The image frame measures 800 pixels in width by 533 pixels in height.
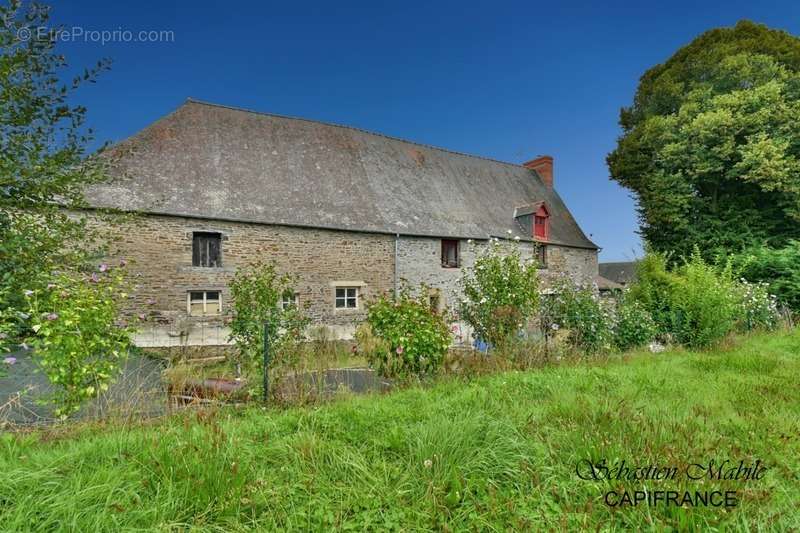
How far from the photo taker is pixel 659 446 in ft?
9.82

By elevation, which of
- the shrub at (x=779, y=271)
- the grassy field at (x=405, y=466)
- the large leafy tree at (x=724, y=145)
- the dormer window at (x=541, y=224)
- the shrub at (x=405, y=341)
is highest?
the large leafy tree at (x=724, y=145)

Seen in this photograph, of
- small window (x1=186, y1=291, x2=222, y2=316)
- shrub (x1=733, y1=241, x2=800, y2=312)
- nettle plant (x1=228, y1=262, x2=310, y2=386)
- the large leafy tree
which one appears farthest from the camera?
the large leafy tree

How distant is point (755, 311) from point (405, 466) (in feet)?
44.4

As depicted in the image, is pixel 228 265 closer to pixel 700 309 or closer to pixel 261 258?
pixel 261 258

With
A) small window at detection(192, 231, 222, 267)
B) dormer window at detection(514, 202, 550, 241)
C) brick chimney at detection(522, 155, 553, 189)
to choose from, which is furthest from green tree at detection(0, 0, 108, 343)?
brick chimney at detection(522, 155, 553, 189)

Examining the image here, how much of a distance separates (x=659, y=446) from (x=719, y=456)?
0.39 meters

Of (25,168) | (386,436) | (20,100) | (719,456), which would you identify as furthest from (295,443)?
(20,100)

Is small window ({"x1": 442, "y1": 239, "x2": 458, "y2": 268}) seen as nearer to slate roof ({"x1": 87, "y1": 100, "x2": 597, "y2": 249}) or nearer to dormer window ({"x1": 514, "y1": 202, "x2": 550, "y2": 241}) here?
slate roof ({"x1": 87, "y1": 100, "x2": 597, "y2": 249})

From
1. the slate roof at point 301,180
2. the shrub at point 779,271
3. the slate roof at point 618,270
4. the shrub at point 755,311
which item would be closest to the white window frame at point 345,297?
the slate roof at point 301,180

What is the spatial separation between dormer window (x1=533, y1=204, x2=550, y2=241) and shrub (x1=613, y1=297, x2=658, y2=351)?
10655 millimetres

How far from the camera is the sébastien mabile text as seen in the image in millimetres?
2344

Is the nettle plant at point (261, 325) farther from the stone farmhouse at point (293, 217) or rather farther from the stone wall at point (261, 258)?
the stone wall at point (261, 258)

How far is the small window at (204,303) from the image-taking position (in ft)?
41.9

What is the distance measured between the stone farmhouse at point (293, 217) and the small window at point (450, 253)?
0.06m
